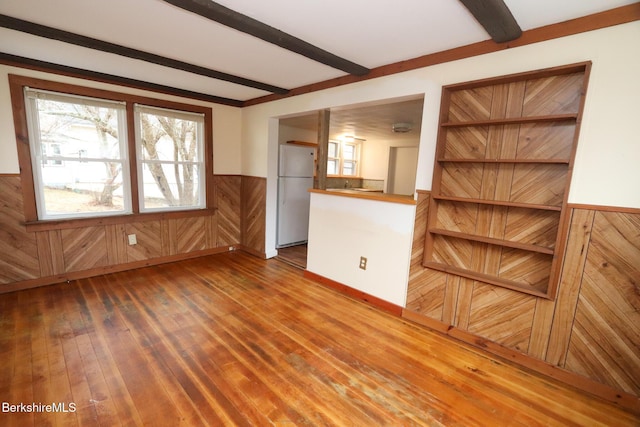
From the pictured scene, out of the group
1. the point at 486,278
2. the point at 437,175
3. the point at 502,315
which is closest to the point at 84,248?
the point at 437,175

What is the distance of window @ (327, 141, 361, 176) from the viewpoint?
6855mm

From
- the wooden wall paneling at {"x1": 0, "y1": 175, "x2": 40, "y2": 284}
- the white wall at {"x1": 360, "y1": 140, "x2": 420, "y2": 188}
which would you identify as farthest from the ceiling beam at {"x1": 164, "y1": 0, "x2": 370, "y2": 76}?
the white wall at {"x1": 360, "y1": 140, "x2": 420, "y2": 188}

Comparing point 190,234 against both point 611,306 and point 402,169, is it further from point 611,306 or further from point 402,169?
point 402,169

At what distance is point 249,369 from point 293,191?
10.3 ft

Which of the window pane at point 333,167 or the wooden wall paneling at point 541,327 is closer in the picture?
the wooden wall paneling at point 541,327

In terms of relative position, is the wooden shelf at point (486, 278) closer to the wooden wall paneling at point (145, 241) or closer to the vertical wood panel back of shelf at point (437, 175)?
the vertical wood panel back of shelf at point (437, 175)

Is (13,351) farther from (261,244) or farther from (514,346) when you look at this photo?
(514,346)

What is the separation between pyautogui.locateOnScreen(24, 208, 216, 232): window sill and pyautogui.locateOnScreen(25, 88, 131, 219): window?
99 mm

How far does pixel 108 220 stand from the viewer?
3510 millimetres

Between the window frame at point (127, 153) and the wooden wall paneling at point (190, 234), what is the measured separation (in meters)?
0.11

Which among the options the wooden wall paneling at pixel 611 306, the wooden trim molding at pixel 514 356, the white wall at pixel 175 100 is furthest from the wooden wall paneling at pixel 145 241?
the wooden wall paneling at pixel 611 306

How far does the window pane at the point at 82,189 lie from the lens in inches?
125

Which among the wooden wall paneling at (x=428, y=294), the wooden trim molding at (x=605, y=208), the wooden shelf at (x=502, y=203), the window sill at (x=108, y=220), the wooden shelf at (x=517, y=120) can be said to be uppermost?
the wooden shelf at (x=517, y=120)

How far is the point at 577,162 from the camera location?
1.84 metres
